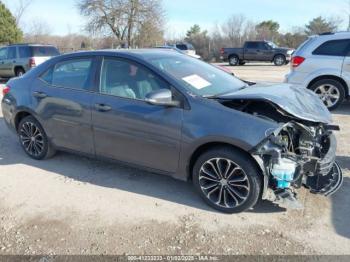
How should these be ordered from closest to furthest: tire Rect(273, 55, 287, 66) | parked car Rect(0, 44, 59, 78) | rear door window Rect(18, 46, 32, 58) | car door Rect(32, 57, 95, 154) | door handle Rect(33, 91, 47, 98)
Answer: car door Rect(32, 57, 95, 154) → door handle Rect(33, 91, 47, 98) → parked car Rect(0, 44, 59, 78) → rear door window Rect(18, 46, 32, 58) → tire Rect(273, 55, 287, 66)

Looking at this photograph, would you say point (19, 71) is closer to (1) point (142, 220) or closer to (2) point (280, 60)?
(1) point (142, 220)

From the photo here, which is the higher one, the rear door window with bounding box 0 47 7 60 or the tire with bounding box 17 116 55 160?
the rear door window with bounding box 0 47 7 60

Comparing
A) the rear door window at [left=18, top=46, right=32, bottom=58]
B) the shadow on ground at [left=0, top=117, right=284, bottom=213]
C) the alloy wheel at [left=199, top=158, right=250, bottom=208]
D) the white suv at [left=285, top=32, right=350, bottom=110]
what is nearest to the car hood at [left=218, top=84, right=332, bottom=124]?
the alloy wheel at [left=199, top=158, right=250, bottom=208]

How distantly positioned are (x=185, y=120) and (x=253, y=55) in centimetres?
2521

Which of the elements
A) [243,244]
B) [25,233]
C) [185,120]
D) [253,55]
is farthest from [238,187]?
Result: [253,55]

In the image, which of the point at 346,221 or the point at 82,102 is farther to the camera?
the point at 82,102

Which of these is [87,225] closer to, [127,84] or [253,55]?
[127,84]

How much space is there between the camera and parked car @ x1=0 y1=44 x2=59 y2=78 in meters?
14.9

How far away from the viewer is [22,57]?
15.1 metres

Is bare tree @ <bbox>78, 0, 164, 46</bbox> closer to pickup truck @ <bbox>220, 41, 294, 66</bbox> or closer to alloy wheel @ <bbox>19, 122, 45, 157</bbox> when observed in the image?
pickup truck @ <bbox>220, 41, 294, 66</bbox>

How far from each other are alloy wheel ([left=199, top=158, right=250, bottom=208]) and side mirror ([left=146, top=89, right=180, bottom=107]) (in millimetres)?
731

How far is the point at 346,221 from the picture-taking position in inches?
142

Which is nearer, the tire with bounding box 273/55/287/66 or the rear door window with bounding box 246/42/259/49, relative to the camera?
the tire with bounding box 273/55/287/66

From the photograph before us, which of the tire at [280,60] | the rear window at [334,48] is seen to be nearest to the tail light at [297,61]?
the rear window at [334,48]
